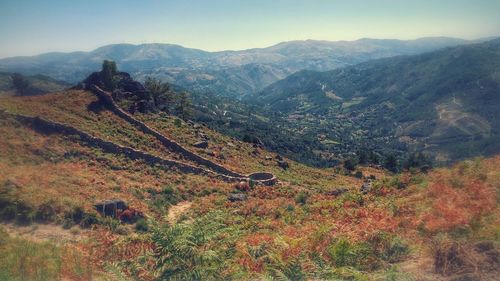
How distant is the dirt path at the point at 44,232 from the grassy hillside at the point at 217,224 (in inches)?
4.0

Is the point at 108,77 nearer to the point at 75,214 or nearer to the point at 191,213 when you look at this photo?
the point at 191,213

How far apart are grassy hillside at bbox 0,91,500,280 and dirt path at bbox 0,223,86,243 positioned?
0.34 feet

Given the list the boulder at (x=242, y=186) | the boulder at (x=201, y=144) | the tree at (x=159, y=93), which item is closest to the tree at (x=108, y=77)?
the tree at (x=159, y=93)

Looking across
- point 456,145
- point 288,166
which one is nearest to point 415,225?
point 288,166

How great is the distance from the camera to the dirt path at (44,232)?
52.3 feet

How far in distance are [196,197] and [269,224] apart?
14108mm

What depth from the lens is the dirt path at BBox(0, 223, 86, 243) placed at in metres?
15.9

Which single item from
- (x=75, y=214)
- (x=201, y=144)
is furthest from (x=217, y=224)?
(x=201, y=144)

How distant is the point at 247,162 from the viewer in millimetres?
49062

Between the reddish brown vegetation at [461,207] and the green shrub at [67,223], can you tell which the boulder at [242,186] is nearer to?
the green shrub at [67,223]

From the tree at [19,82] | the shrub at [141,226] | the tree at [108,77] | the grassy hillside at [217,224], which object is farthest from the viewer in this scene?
the tree at [19,82]

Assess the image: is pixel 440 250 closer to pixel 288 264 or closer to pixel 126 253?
pixel 288 264

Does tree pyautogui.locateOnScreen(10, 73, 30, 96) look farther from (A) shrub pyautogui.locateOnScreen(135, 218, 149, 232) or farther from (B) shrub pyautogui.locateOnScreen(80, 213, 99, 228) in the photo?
(A) shrub pyautogui.locateOnScreen(135, 218, 149, 232)

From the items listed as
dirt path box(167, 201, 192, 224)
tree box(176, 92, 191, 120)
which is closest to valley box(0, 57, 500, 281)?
dirt path box(167, 201, 192, 224)
